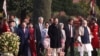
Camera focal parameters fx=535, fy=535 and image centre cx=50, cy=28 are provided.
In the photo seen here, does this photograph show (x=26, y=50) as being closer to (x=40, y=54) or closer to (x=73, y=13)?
(x=40, y=54)

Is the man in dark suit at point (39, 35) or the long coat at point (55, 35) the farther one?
the man in dark suit at point (39, 35)

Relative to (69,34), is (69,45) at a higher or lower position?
lower

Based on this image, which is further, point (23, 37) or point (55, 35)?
point (55, 35)

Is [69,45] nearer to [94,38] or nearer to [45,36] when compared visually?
[94,38]

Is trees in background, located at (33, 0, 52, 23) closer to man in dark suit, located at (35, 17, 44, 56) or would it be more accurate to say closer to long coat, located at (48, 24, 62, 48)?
man in dark suit, located at (35, 17, 44, 56)

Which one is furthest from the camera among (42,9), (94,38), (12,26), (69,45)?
(42,9)

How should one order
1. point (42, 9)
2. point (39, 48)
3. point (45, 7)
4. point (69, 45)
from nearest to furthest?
point (39, 48) → point (69, 45) → point (42, 9) → point (45, 7)

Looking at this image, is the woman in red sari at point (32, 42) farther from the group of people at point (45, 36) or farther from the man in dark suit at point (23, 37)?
the man in dark suit at point (23, 37)

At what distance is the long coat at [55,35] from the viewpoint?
19.5 m

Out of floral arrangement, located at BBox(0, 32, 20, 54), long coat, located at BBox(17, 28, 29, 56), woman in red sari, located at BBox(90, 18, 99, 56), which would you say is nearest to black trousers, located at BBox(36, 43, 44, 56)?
long coat, located at BBox(17, 28, 29, 56)

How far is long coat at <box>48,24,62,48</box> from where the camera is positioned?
19531 mm

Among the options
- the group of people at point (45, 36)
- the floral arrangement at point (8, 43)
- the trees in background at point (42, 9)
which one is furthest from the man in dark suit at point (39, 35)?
the trees in background at point (42, 9)

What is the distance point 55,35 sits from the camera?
1959 centimetres

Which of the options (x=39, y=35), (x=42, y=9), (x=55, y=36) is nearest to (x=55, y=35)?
(x=55, y=36)
